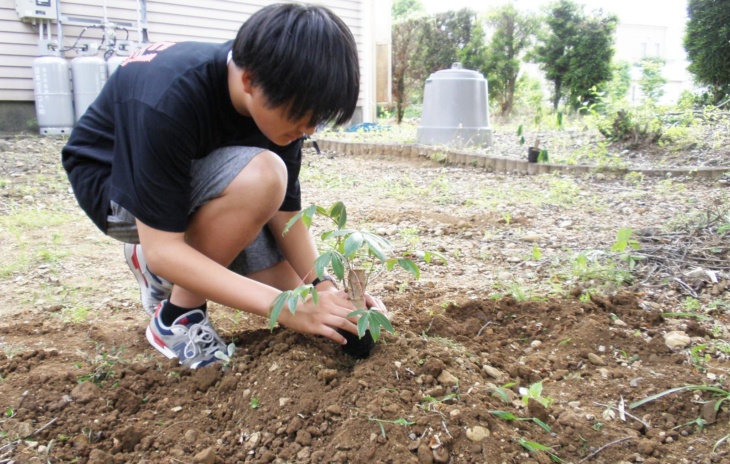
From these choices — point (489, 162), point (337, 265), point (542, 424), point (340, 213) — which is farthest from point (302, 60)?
point (489, 162)

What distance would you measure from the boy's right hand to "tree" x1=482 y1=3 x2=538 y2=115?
1172 cm

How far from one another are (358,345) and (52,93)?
20.9 feet

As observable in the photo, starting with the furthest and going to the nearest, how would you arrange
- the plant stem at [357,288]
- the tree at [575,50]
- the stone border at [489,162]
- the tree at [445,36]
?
1. the tree at [445,36]
2. the tree at [575,50]
3. the stone border at [489,162]
4. the plant stem at [357,288]

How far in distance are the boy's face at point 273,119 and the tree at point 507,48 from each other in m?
11.7

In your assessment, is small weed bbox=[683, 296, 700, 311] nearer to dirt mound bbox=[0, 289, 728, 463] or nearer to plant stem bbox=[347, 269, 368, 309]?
dirt mound bbox=[0, 289, 728, 463]

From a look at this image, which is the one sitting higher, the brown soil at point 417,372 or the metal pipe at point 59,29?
the metal pipe at point 59,29

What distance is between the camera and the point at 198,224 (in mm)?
1595

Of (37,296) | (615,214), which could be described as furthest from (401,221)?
(37,296)

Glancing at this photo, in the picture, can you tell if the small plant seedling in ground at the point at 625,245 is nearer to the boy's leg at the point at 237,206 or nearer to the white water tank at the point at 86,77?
the boy's leg at the point at 237,206

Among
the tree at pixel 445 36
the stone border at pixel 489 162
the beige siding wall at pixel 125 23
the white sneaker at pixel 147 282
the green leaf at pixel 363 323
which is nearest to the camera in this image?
the green leaf at pixel 363 323

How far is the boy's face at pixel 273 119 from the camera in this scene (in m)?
1.30

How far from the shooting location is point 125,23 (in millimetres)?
7273

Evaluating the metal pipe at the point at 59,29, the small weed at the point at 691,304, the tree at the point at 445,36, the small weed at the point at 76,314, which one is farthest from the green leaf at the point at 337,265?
the tree at the point at 445,36

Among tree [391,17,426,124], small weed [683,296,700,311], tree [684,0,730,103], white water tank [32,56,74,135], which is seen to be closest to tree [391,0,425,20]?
tree [391,17,426,124]
